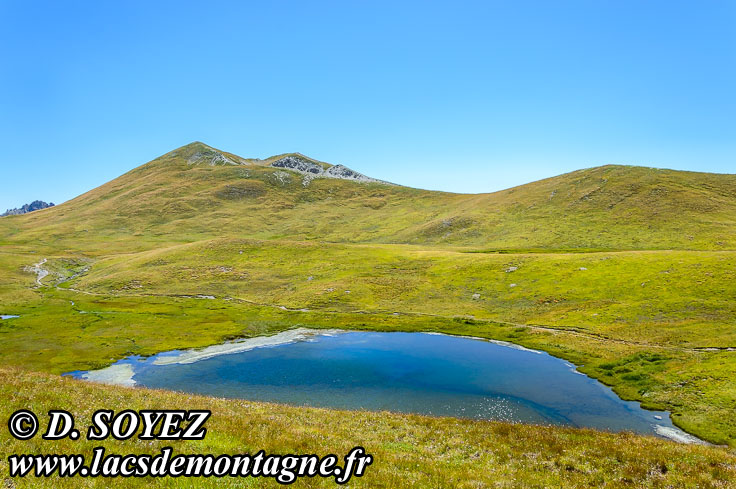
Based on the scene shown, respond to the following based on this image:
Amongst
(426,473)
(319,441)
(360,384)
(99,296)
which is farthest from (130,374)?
(99,296)

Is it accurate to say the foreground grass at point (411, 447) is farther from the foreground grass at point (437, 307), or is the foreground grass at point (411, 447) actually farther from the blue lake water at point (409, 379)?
the foreground grass at point (437, 307)

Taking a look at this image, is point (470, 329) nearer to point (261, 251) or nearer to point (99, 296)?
point (261, 251)

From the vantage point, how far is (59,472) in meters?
10.2

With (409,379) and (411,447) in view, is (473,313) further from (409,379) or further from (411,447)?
(411,447)

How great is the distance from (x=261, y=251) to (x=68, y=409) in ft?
384
